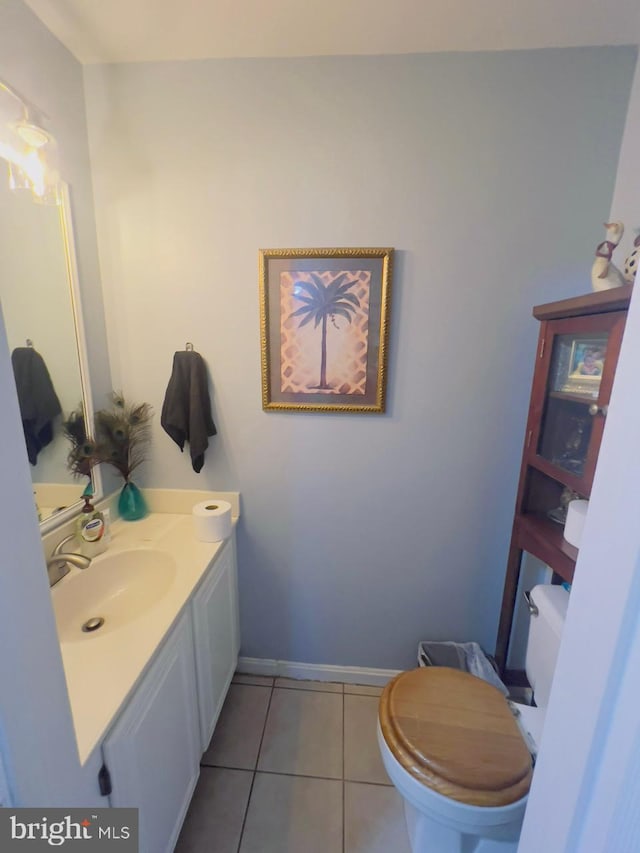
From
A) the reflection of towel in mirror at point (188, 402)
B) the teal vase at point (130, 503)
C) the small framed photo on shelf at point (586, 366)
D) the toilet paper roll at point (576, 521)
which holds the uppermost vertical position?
the small framed photo on shelf at point (586, 366)

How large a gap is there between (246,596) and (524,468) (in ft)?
4.28

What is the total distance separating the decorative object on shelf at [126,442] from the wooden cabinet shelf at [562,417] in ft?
4.94

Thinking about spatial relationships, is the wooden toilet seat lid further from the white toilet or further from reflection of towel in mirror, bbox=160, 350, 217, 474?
reflection of towel in mirror, bbox=160, 350, 217, 474

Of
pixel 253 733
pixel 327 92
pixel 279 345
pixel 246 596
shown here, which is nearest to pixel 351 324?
pixel 279 345

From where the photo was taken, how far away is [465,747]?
0.93m

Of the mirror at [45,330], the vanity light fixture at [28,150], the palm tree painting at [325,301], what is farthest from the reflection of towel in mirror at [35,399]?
the palm tree painting at [325,301]

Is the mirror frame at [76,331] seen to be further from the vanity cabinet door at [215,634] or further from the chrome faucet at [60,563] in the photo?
the vanity cabinet door at [215,634]

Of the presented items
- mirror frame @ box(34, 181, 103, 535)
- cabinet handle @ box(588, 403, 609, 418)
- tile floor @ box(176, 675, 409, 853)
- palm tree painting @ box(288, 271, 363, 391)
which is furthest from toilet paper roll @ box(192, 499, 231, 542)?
cabinet handle @ box(588, 403, 609, 418)

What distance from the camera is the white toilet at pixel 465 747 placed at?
85 cm

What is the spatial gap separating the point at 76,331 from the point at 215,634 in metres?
1.23

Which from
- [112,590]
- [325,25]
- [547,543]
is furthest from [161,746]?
[325,25]

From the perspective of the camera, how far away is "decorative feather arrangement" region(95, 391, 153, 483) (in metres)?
1.38

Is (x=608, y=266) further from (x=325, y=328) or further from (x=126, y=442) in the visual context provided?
(x=126, y=442)

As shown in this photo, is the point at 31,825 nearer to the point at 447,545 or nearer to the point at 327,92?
the point at 447,545
